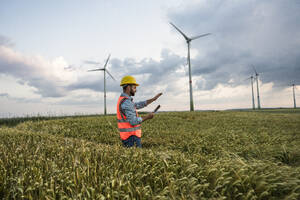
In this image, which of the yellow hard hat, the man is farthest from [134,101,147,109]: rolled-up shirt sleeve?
the yellow hard hat

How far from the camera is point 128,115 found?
6.46 meters

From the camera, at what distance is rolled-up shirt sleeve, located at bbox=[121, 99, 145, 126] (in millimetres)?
6395

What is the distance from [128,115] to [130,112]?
11 centimetres

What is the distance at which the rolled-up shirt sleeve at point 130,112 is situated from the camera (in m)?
6.39

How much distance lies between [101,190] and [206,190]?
6.12 ft

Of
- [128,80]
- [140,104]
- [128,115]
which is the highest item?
[128,80]

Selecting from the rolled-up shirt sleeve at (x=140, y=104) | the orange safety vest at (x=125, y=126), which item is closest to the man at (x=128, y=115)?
the orange safety vest at (x=125, y=126)

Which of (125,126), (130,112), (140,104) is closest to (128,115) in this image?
(130,112)

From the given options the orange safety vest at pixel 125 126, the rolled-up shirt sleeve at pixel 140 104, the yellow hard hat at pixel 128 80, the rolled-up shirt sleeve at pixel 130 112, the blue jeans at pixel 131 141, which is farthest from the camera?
the rolled-up shirt sleeve at pixel 140 104

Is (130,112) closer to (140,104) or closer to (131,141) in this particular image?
(131,141)

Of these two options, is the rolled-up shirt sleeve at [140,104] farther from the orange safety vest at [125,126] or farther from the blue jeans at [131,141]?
the blue jeans at [131,141]

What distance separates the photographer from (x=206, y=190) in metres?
3.72

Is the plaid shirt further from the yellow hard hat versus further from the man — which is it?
the yellow hard hat

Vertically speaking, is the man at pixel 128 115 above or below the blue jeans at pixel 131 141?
above
